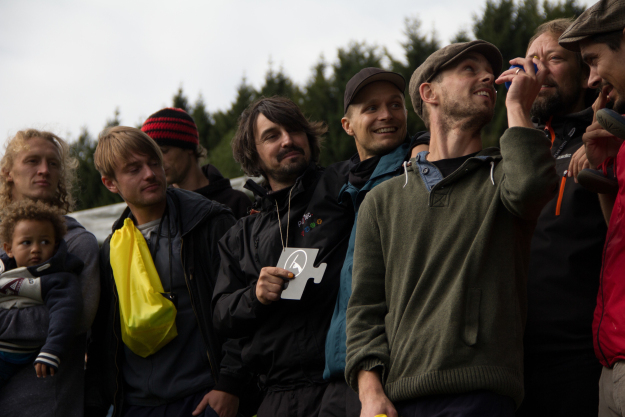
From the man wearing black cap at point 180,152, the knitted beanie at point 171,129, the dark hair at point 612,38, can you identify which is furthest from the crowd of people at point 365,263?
the knitted beanie at point 171,129

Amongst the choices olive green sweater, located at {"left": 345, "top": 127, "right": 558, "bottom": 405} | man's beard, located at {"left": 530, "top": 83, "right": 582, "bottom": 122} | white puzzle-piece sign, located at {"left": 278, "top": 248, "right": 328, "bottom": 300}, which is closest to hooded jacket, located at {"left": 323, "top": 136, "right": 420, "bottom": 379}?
white puzzle-piece sign, located at {"left": 278, "top": 248, "right": 328, "bottom": 300}

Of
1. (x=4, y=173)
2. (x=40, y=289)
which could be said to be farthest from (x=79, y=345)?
(x=4, y=173)

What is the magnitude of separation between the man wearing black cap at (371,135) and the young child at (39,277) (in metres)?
1.53

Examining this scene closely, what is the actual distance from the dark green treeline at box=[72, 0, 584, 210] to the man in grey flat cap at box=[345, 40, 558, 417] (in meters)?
9.07

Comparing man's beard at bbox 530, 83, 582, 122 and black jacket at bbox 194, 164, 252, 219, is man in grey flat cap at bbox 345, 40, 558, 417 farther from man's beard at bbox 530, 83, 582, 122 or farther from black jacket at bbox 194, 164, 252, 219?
black jacket at bbox 194, 164, 252, 219

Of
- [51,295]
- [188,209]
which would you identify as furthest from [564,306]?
[51,295]

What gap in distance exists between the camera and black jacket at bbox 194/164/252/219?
4.41m

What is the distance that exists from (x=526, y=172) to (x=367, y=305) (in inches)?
29.5

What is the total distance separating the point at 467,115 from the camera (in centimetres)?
242

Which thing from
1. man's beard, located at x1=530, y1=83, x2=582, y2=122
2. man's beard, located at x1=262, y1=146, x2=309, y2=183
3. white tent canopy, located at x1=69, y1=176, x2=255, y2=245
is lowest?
white tent canopy, located at x1=69, y1=176, x2=255, y2=245

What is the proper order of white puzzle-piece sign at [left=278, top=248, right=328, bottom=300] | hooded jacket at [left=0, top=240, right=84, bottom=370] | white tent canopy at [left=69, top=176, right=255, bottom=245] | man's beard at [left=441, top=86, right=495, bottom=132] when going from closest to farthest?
1. man's beard at [left=441, top=86, right=495, bottom=132]
2. white puzzle-piece sign at [left=278, top=248, right=328, bottom=300]
3. hooded jacket at [left=0, top=240, right=84, bottom=370]
4. white tent canopy at [left=69, top=176, right=255, bottom=245]

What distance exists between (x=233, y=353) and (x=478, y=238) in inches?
67.2

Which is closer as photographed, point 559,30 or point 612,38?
point 612,38

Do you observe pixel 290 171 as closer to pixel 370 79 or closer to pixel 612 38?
pixel 370 79
